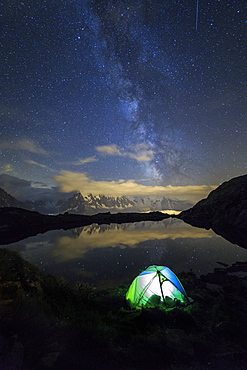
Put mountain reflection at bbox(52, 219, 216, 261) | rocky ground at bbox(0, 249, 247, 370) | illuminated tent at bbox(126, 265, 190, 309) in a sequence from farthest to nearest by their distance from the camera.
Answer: mountain reflection at bbox(52, 219, 216, 261)
illuminated tent at bbox(126, 265, 190, 309)
rocky ground at bbox(0, 249, 247, 370)

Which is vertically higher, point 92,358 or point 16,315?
point 16,315

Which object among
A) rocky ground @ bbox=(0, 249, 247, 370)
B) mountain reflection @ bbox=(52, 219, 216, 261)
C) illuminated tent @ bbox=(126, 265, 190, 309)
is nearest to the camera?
rocky ground @ bbox=(0, 249, 247, 370)

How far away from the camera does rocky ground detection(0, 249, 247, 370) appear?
4.57 meters

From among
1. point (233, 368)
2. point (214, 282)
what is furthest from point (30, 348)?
point (214, 282)

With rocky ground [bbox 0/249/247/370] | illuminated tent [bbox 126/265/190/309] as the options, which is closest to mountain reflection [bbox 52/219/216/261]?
illuminated tent [bbox 126/265/190/309]

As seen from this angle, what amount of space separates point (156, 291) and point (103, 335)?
188 inches

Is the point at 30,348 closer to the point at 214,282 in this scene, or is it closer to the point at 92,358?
the point at 92,358

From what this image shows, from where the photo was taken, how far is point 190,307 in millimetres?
9906

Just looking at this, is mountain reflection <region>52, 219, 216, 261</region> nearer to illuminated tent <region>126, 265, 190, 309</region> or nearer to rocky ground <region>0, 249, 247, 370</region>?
illuminated tent <region>126, 265, 190, 309</region>

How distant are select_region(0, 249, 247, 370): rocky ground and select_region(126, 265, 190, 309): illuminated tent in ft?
2.61

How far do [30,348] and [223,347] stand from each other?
6656 millimetres

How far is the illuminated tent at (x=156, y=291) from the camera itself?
30.8ft

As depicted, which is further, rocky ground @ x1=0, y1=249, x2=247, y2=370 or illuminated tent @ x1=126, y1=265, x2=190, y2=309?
illuminated tent @ x1=126, y1=265, x2=190, y2=309

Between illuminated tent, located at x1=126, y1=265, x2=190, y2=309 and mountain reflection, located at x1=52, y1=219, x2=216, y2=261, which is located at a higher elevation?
illuminated tent, located at x1=126, y1=265, x2=190, y2=309
